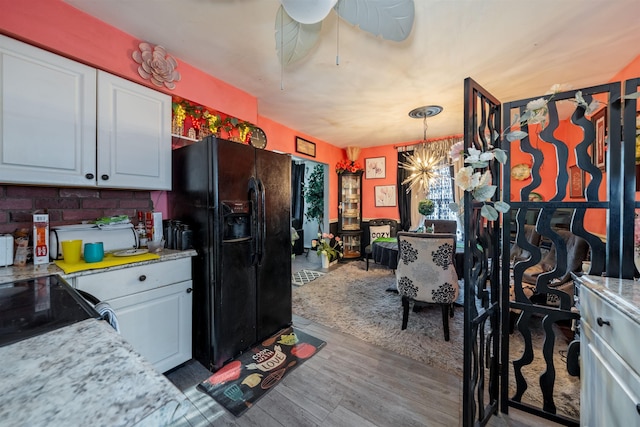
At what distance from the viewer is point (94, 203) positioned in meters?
1.83

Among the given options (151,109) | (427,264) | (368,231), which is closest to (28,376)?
(151,109)

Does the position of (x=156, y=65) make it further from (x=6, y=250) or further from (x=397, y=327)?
(x=397, y=327)

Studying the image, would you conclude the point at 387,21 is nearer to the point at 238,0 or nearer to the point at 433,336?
the point at 238,0

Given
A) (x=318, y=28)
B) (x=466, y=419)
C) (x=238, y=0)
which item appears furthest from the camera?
(x=318, y=28)

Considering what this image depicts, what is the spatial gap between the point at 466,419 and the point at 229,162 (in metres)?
2.08

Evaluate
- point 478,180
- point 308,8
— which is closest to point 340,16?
point 308,8

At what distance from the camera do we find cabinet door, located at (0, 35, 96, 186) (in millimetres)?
1325

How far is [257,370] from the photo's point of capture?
1810 mm

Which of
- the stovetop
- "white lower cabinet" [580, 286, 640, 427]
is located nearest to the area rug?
"white lower cabinet" [580, 286, 640, 427]

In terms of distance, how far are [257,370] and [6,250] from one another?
1.70 m

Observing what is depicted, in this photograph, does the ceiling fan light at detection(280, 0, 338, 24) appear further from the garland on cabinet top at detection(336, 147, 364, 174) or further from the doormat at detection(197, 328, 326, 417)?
the garland on cabinet top at detection(336, 147, 364, 174)

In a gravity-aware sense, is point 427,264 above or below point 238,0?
below

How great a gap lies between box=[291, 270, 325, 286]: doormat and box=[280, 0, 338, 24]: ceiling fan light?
3240 millimetres

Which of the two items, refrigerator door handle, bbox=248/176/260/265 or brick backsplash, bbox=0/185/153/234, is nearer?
brick backsplash, bbox=0/185/153/234
